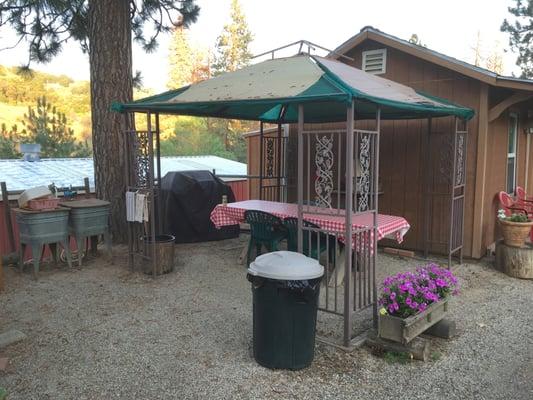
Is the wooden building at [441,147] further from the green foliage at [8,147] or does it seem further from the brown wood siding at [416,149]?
the green foliage at [8,147]

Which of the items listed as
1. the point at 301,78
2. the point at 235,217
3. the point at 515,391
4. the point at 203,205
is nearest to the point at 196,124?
the point at 203,205

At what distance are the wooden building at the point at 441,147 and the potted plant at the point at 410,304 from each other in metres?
2.26

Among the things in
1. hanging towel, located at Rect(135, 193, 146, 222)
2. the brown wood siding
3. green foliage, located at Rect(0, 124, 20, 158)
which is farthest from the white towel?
green foliage, located at Rect(0, 124, 20, 158)

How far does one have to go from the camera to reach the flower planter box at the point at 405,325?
324cm

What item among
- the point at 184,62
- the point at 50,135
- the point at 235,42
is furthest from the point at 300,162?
the point at 184,62

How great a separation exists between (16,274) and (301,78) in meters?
4.15

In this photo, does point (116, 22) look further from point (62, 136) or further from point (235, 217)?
point (62, 136)

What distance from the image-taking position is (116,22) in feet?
21.2

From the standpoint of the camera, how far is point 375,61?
6.73 m

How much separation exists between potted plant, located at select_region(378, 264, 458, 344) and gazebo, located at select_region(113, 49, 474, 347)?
279 millimetres

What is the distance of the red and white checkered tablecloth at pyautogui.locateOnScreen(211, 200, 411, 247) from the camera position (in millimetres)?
4535

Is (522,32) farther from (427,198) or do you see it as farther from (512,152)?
(427,198)

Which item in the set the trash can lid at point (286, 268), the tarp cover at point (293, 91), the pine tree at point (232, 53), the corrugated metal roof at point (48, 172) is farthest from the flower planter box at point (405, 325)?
the pine tree at point (232, 53)

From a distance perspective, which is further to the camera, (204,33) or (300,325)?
(204,33)
